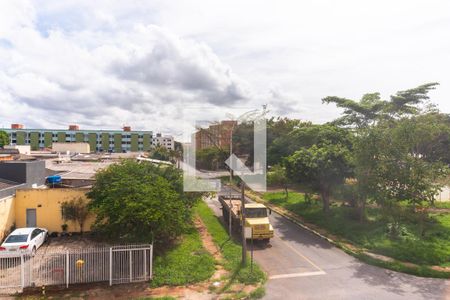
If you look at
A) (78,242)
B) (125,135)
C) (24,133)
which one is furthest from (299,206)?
(24,133)

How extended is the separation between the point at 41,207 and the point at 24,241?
3151 mm

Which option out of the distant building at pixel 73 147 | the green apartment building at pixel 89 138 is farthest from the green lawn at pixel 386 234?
the green apartment building at pixel 89 138

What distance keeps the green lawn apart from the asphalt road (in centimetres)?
169

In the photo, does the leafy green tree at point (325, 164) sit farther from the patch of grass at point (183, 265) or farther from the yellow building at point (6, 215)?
the yellow building at point (6, 215)

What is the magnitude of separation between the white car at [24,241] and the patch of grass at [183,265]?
5.65 meters

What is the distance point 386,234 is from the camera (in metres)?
17.0

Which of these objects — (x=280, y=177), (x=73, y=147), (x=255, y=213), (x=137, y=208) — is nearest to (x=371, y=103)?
(x=280, y=177)

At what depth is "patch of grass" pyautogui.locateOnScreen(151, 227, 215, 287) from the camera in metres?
11.8

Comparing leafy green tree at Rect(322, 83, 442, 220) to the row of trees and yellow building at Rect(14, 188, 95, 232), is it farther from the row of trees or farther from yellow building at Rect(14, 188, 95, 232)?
yellow building at Rect(14, 188, 95, 232)

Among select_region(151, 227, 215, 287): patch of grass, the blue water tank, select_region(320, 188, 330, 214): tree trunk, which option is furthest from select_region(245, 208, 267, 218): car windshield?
the blue water tank

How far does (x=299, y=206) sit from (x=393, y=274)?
12.3 metres

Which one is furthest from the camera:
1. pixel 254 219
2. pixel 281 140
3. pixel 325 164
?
pixel 281 140

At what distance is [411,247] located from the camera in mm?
15117

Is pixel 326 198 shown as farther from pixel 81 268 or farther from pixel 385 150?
pixel 81 268
